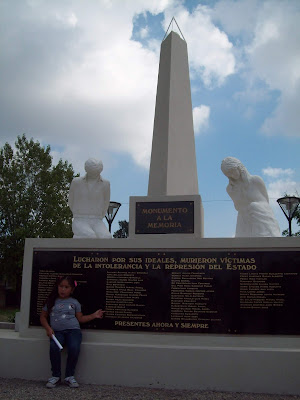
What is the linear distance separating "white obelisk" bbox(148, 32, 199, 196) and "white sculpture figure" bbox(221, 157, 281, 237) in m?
1.73

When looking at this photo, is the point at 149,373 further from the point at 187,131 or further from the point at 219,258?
the point at 187,131

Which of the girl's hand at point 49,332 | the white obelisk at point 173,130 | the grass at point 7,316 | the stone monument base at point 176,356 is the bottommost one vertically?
the grass at point 7,316

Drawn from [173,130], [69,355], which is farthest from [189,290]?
[173,130]

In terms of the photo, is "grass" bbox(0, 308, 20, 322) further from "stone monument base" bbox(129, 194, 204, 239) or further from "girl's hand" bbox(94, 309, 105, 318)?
"girl's hand" bbox(94, 309, 105, 318)

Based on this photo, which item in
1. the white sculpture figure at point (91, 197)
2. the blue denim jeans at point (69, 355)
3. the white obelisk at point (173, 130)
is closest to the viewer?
the blue denim jeans at point (69, 355)

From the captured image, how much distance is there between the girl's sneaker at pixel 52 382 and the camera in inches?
177

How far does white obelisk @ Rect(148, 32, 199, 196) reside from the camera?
Answer: 7773mm

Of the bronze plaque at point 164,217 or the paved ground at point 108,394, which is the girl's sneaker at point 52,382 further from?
the bronze plaque at point 164,217

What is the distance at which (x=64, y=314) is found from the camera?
476cm

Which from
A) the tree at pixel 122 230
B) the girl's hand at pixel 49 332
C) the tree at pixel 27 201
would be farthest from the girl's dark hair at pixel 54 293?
the tree at pixel 122 230

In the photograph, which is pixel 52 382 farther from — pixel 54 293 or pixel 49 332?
pixel 54 293

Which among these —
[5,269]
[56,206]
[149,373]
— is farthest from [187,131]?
[5,269]

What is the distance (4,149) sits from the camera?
22.8 metres

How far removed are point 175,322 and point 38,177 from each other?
19.2 metres
